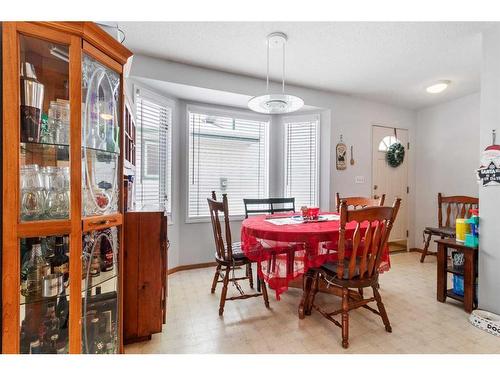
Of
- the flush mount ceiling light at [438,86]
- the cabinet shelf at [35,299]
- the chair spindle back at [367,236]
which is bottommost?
the cabinet shelf at [35,299]

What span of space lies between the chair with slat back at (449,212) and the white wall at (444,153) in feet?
0.76

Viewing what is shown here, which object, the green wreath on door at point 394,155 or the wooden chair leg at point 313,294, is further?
the green wreath on door at point 394,155

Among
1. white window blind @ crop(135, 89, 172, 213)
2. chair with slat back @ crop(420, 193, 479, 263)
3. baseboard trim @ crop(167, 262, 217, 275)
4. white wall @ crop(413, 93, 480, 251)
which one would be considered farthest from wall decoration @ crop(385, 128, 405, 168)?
white window blind @ crop(135, 89, 172, 213)

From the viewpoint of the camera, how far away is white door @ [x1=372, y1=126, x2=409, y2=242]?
4.07 metres

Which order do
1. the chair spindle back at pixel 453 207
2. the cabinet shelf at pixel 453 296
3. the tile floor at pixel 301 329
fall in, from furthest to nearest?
the chair spindle back at pixel 453 207 < the cabinet shelf at pixel 453 296 < the tile floor at pixel 301 329

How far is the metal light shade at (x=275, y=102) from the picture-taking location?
7.28 ft

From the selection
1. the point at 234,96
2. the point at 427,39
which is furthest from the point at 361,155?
the point at 234,96

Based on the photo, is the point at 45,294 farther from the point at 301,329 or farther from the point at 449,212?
the point at 449,212

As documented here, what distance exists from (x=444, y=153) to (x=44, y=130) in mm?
4895

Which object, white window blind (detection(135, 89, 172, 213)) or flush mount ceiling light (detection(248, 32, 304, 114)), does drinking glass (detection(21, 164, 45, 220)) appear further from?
flush mount ceiling light (detection(248, 32, 304, 114))

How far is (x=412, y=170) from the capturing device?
4.38 meters

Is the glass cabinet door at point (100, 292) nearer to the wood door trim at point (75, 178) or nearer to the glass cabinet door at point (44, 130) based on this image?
the wood door trim at point (75, 178)

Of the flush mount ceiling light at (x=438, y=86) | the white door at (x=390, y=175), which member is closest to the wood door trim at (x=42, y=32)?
the flush mount ceiling light at (x=438, y=86)
